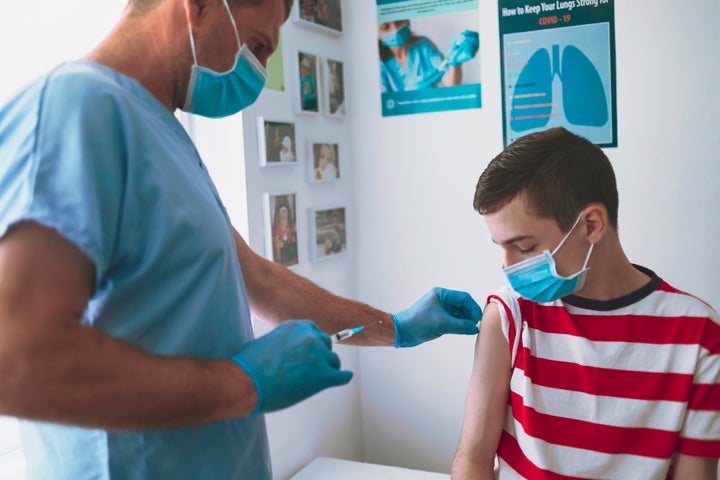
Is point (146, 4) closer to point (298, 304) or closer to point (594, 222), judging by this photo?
point (298, 304)

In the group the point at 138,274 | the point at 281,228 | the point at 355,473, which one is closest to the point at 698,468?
the point at 138,274

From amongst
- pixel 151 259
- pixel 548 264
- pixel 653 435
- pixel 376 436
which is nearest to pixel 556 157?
pixel 548 264

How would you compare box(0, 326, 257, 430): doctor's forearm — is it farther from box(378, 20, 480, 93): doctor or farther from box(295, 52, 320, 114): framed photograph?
box(378, 20, 480, 93): doctor

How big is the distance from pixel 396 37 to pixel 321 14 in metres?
0.33

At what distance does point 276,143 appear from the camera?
2.11m

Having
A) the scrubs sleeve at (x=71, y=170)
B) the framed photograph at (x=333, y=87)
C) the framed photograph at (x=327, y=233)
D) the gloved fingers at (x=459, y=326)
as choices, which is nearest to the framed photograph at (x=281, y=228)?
the framed photograph at (x=327, y=233)

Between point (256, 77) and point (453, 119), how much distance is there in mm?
1495

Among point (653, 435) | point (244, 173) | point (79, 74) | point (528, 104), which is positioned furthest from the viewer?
point (528, 104)

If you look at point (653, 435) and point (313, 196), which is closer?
Answer: point (653, 435)

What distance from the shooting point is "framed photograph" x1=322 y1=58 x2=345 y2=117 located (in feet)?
7.97

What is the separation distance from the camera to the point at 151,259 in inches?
33.3

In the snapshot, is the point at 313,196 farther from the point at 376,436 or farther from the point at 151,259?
the point at 151,259

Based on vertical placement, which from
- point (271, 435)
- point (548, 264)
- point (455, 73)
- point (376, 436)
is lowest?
point (376, 436)

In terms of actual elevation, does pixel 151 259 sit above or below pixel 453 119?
below
